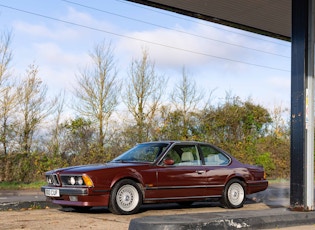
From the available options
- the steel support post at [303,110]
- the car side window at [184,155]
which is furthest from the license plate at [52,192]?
the steel support post at [303,110]

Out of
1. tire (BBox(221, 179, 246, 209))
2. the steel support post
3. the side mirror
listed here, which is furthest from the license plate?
the steel support post

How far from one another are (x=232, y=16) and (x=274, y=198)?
4.90 meters

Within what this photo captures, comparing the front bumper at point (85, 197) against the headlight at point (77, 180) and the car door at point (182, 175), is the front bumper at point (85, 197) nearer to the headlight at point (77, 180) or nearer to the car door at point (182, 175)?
the headlight at point (77, 180)

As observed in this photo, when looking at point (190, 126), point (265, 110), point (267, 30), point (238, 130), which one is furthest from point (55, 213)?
point (265, 110)

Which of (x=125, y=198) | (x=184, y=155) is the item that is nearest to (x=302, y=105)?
(x=184, y=155)

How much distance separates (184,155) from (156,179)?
1.09m

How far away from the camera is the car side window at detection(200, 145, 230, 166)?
1106cm

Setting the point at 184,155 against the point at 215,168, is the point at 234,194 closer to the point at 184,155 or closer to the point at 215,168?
the point at 215,168

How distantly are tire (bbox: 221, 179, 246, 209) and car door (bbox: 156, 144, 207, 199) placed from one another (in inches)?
24.3

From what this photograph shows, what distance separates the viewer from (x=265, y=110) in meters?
28.0

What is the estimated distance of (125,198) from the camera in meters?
9.54

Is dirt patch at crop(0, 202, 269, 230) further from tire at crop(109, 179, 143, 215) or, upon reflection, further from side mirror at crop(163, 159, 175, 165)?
side mirror at crop(163, 159, 175, 165)

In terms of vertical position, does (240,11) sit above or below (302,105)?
above

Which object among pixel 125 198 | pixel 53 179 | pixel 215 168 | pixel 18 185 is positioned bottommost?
pixel 18 185
